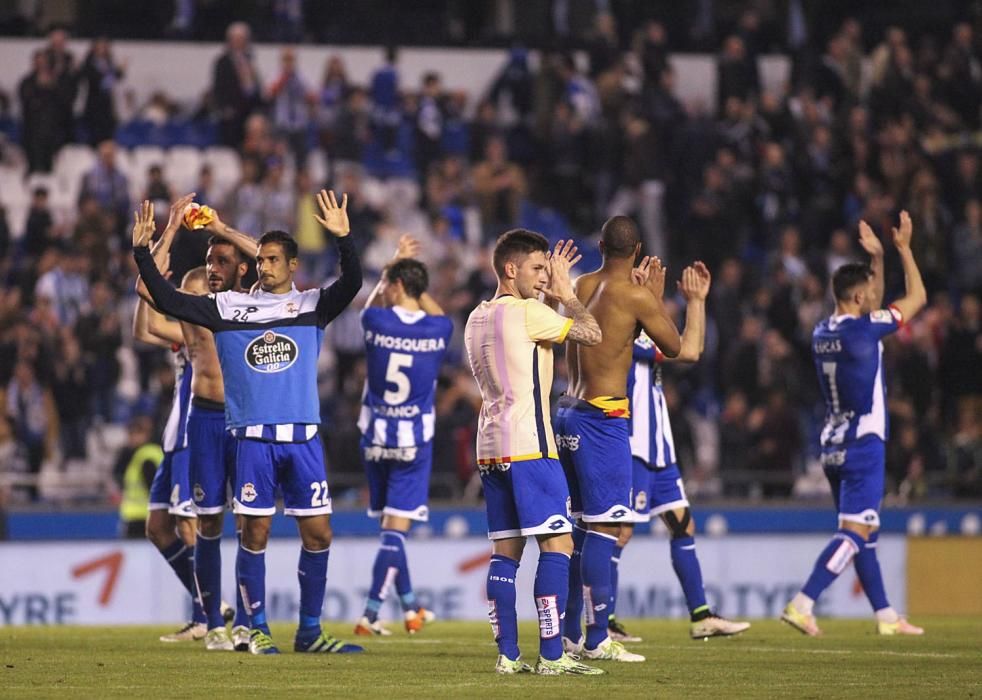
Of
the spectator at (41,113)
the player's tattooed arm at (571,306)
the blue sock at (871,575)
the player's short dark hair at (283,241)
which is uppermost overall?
the spectator at (41,113)

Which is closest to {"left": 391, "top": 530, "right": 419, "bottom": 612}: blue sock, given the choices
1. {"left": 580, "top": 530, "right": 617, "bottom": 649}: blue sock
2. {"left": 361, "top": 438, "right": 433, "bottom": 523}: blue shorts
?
{"left": 361, "top": 438, "right": 433, "bottom": 523}: blue shorts

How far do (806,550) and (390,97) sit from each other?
10528mm

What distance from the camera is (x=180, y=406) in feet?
46.3

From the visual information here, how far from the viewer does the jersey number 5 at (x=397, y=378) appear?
50.5ft

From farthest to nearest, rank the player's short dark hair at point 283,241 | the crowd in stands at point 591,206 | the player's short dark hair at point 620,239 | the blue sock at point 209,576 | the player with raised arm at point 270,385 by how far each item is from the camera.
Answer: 1. the crowd in stands at point 591,206
2. the blue sock at point 209,576
3. the player's short dark hair at point 283,241
4. the player with raised arm at point 270,385
5. the player's short dark hair at point 620,239

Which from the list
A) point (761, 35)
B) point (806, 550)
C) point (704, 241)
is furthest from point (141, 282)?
point (761, 35)

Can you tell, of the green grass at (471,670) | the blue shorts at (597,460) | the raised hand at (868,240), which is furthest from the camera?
the raised hand at (868,240)

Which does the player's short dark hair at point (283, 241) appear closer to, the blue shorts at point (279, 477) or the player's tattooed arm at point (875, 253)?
the blue shorts at point (279, 477)

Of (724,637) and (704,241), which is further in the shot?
(704,241)

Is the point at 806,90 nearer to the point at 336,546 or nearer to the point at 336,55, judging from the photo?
the point at 336,55

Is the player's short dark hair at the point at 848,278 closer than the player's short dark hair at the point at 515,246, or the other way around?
the player's short dark hair at the point at 515,246

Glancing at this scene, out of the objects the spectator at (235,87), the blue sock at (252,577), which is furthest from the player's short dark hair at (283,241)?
the spectator at (235,87)

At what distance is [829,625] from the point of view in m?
17.7

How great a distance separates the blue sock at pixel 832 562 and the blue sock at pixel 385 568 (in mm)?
3390
